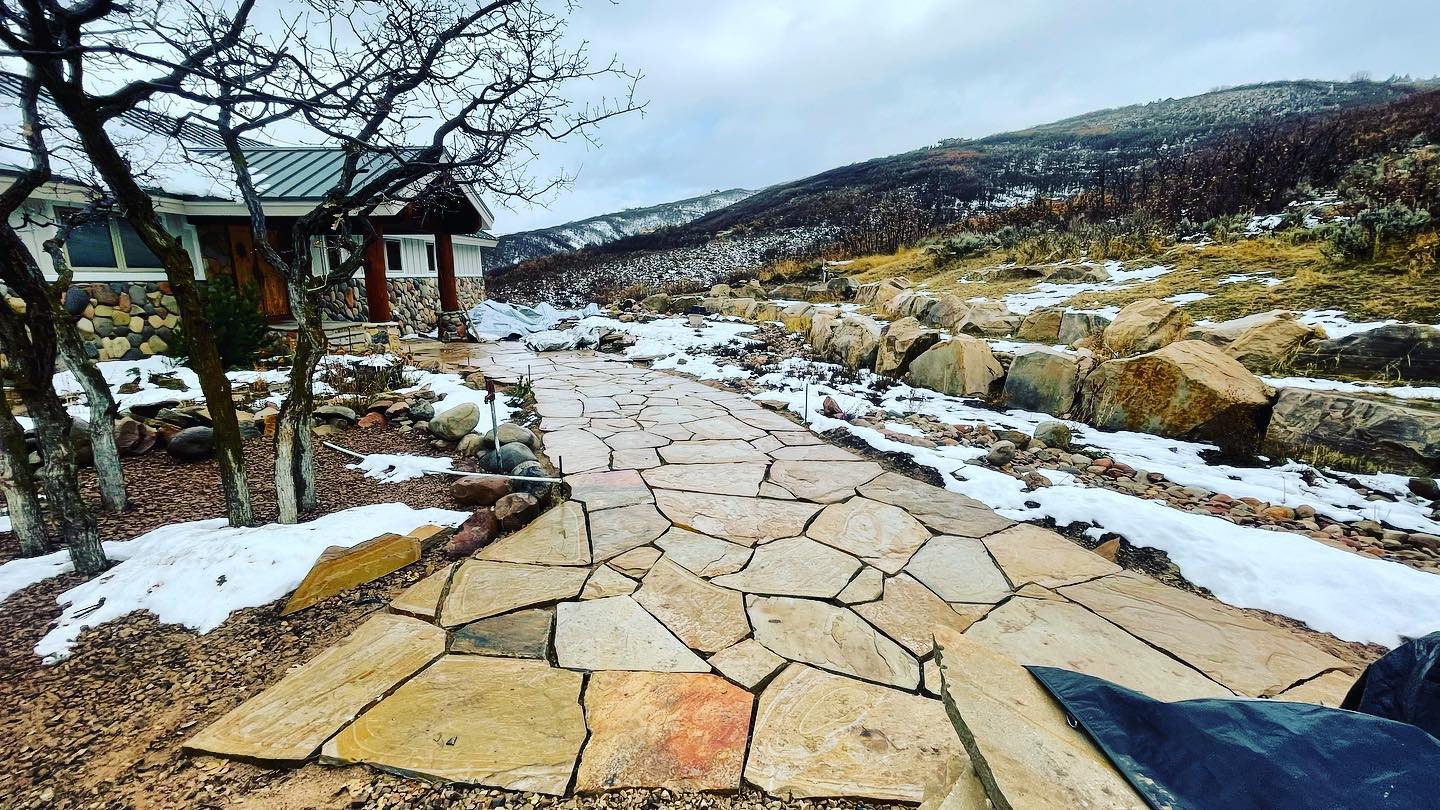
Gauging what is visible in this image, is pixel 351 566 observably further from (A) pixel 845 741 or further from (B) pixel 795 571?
(A) pixel 845 741

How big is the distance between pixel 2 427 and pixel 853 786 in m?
3.54

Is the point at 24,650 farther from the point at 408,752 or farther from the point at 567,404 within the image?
the point at 567,404

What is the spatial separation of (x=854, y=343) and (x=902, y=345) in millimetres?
909

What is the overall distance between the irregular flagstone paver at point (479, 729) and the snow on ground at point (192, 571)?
1073 mm

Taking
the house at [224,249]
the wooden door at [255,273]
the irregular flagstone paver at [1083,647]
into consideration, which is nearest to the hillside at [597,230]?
the house at [224,249]

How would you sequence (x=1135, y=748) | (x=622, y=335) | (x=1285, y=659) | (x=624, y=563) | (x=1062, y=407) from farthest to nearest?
(x=622, y=335), (x=1062, y=407), (x=624, y=563), (x=1285, y=659), (x=1135, y=748)

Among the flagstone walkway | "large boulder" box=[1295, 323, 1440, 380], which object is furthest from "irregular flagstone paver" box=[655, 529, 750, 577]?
"large boulder" box=[1295, 323, 1440, 380]

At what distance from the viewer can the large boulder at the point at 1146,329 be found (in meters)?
5.09

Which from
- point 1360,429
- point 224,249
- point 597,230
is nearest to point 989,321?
point 1360,429

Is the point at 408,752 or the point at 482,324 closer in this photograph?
the point at 408,752

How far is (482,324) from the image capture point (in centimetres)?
1280

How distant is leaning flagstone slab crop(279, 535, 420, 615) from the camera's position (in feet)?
7.73

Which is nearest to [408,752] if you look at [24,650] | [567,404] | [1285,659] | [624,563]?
[624,563]

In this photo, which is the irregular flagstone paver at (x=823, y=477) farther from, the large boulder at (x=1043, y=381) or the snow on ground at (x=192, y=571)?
the snow on ground at (x=192, y=571)
